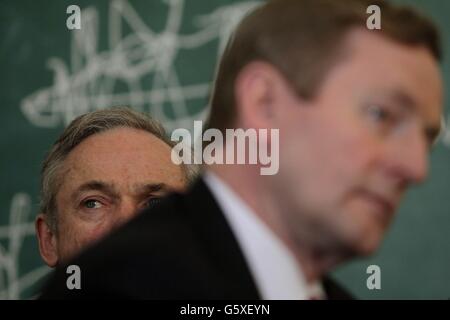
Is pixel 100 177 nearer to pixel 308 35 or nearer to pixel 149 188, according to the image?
pixel 149 188

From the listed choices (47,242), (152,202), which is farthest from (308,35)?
(47,242)

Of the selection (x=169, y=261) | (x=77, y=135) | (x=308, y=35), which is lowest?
(x=169, y=261)

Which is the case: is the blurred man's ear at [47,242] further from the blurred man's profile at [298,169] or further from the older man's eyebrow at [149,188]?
the blurred man's profile at [298,169]

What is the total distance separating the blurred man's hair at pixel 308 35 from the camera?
1.50 ft

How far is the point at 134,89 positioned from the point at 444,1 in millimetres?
388

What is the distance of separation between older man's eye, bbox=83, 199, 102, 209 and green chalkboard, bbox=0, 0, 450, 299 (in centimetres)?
16

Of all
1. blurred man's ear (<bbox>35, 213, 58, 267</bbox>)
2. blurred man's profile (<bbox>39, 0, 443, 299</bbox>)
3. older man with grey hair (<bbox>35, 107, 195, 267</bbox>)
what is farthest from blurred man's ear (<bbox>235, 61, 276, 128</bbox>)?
blurred man's ear (<bbox>35, 213, 58, 267</bbox>)

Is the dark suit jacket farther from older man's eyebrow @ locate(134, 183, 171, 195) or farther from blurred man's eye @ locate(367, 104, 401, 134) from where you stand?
older man's eyebrow @ locate(134, 183, 171, 195)

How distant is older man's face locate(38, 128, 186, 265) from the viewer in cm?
84

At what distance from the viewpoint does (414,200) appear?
994 millimetres

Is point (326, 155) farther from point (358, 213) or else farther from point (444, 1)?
point (444, 1)

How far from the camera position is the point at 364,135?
0.46 meters

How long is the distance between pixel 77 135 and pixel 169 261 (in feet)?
1.58

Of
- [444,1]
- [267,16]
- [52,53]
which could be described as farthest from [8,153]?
[267,16]
